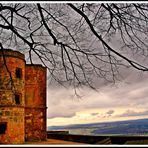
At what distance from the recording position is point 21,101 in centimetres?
2244

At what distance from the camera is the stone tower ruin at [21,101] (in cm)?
2122

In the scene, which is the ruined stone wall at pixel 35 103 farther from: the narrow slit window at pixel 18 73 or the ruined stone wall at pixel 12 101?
the narrow slit window at pixel 18 73

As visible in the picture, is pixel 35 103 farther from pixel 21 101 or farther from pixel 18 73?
pixel 18 73

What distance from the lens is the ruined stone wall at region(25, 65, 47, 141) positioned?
2362 cm

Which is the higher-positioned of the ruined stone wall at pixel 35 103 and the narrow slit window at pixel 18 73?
the narrow slit window at pixel 18 73

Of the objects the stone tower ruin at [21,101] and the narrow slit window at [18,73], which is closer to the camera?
the stone tower ruin at [21,101]

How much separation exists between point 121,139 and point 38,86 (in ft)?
34.7

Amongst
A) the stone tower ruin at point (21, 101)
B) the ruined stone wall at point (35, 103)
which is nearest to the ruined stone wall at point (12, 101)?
the stone tower ruin at point (21, 101)

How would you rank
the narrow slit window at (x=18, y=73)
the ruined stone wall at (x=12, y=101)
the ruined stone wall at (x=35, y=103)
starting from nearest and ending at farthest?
the ruined stone wall at (x=12, y=101)
the narrow slit window at (x=18, y=73)
the ruined stone wall at (x=35, y=103)


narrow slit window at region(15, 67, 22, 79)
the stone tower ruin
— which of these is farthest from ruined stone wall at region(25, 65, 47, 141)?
narrow slit window at region(15, 67, 22, 79)

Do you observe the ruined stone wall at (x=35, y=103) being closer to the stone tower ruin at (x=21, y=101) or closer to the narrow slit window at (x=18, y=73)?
the stone tower ruin at (x=21, y=101)

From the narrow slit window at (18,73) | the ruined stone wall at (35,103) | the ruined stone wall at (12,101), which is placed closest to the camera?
the ruined stone wall at (12,101)

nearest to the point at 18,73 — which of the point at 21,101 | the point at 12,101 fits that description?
the point at 21,101

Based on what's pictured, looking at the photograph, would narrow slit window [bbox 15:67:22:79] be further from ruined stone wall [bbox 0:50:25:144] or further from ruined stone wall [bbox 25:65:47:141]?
ruined stone wall [bbox 25:65:47:141]
